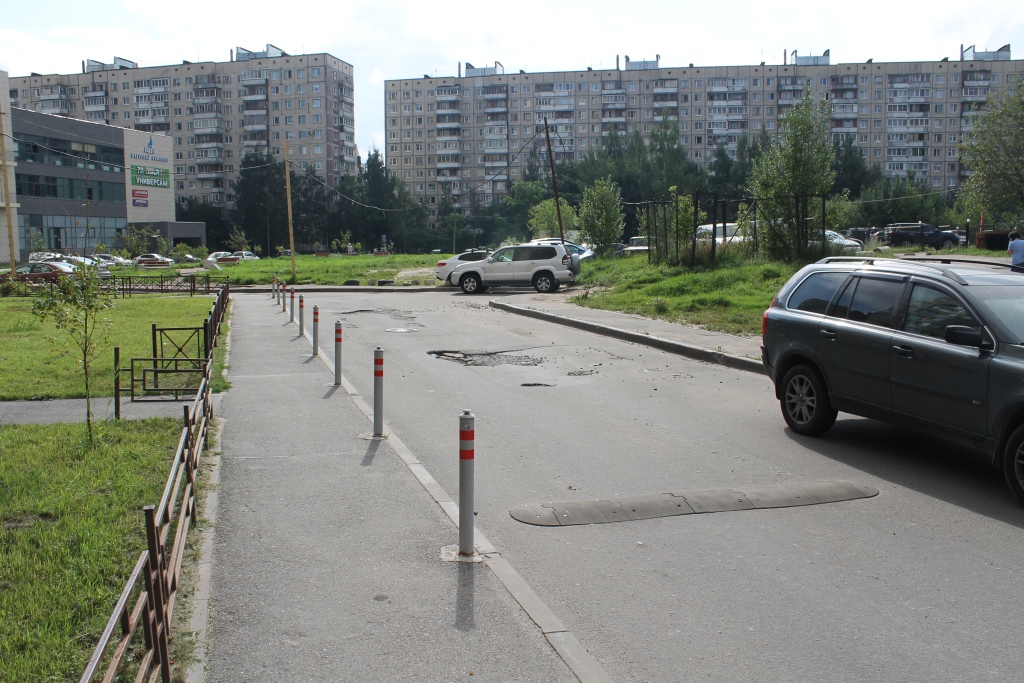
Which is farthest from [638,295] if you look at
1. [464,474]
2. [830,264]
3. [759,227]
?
[464,474]

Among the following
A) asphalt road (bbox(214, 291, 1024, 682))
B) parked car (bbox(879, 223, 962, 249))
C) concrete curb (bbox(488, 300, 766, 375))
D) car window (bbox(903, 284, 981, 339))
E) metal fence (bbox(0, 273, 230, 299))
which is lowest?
asphalt road (bbox(214, 291, 1024, 682))

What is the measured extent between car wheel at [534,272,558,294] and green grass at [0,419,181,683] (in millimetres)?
23717

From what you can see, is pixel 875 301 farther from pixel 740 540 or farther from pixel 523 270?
pixel 523 270

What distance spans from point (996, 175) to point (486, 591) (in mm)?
49024

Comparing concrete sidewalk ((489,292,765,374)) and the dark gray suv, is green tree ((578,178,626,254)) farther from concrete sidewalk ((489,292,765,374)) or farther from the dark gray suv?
the dark gray suv

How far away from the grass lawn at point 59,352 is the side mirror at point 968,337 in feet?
25.6

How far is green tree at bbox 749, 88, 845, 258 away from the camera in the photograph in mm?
26484

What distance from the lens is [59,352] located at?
47.9 ft

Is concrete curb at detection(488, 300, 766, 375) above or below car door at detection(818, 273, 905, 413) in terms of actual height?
below

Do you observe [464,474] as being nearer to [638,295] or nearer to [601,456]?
[601,456]

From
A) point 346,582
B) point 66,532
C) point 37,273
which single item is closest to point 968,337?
point 346,582

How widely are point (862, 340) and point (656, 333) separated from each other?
9524 mm

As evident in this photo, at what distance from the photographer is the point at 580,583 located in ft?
16.1

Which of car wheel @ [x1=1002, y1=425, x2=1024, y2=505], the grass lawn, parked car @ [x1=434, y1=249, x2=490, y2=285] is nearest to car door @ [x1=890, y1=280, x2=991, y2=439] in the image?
car wheel @ [x1=1002, y1=425, x2=1024, y2=505]
